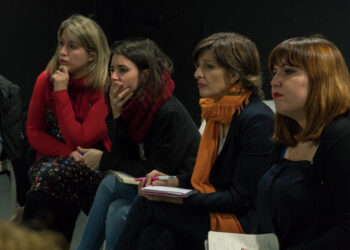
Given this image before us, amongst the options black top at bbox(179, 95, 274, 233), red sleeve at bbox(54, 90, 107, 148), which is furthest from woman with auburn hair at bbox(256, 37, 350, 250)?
red sleeve at bbox(54, 90, 107, 148)

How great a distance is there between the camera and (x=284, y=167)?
149cm

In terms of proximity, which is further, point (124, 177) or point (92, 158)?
point (92, 158)

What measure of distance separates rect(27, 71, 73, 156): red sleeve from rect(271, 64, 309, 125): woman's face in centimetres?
152

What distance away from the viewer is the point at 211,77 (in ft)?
6.25

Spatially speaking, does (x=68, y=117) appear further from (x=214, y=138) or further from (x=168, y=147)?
(x=214, y=138)

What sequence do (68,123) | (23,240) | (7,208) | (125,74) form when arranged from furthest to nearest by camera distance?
(7,208) < (68,123) < (125,74) < (23,240)

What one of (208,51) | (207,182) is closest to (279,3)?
(208,51)

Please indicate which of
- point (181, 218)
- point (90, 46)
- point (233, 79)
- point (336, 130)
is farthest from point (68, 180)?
point (336, 130)

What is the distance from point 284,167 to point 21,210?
1701 millimetres

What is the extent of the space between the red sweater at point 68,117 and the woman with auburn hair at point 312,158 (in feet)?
4.55

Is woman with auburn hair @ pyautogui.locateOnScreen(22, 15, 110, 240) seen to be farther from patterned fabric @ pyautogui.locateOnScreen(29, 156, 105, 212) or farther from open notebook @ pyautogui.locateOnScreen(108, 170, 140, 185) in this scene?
open notebook @ pyautogui.locateOnScreen(108, 170, 140, 185)

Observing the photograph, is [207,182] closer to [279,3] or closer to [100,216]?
[100,216]

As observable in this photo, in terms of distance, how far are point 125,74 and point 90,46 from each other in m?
0.55

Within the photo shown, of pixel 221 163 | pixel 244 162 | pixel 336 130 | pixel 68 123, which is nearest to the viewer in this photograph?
pixel 336 130
